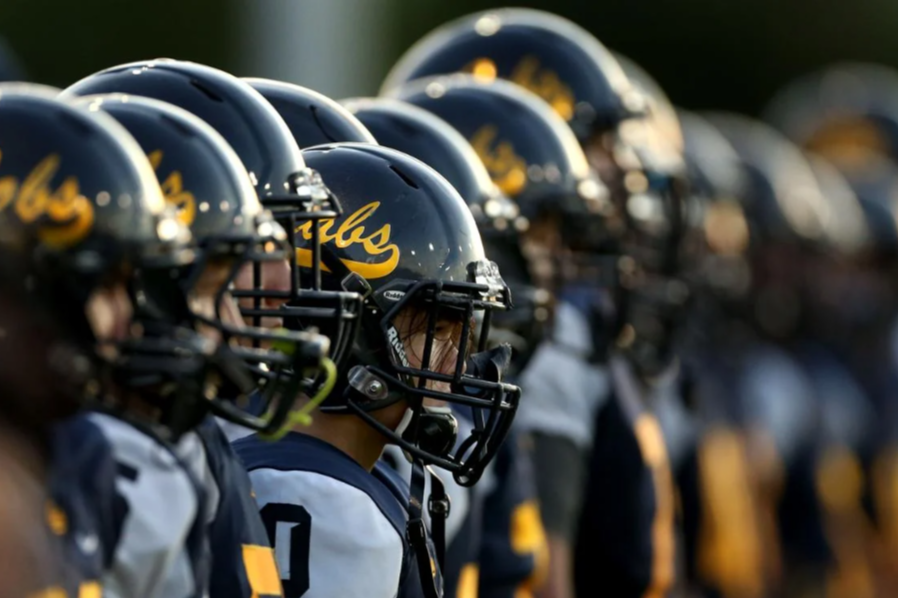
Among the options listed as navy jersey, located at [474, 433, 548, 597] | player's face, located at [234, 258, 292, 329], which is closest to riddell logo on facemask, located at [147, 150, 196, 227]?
player's face, located at [234, 258, 292, 329]

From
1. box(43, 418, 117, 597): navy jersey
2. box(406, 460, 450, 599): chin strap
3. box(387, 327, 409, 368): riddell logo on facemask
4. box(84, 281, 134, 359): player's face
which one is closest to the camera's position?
box(43, 418, 117, 597): navy jersey

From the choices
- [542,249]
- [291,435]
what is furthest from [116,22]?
[291,435]

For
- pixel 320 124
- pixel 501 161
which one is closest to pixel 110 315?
pixel 320 124

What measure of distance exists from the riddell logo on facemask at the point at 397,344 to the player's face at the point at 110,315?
82cm

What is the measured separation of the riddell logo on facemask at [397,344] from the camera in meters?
4.20

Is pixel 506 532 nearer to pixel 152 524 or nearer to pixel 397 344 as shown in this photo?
pixel 397 344

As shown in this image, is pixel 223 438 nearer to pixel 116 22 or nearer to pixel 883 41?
pixel 116 22

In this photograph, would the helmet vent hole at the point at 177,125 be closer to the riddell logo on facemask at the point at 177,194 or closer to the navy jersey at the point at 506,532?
the riddell logo on facemask at the point at 177,194

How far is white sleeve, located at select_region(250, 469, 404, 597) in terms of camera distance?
396cm

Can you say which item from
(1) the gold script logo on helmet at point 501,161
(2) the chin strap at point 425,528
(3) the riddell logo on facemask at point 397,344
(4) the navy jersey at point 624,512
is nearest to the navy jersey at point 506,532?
(1) the gold script logo on helmet at point 501,161

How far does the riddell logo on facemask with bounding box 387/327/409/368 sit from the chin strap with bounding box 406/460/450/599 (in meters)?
0.21

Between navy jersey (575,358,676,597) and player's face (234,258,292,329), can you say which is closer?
player's face (234,258,292,329)

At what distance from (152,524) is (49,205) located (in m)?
0.71

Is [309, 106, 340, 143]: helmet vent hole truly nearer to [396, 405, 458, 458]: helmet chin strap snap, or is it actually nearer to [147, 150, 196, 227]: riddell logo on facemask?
[396, 405, 458, 458]: helmet chin strap snap
